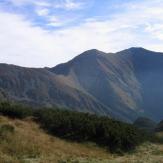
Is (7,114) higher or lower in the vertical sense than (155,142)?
higher

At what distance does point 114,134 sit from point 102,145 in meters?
1.42

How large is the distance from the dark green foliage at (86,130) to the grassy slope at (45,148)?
3.41 ft

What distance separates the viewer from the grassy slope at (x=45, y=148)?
1143 inches

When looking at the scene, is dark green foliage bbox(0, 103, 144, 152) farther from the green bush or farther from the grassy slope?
the green bush

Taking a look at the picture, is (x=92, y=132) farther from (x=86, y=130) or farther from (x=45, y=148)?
(x=45, y=148)

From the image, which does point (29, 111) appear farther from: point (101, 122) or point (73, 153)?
point (73, 153)

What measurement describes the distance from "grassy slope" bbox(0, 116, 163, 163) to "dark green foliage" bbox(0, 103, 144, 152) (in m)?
1.04

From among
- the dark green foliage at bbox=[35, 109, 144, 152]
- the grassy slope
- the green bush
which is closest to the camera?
the grassy slope

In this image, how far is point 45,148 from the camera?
31844mm

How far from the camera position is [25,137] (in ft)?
109

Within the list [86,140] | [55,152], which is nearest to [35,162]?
[55,152]

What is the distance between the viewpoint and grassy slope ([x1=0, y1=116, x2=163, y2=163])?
29.0 metres

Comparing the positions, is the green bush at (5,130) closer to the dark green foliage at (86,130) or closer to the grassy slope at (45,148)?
the grassy slope at (45,148)

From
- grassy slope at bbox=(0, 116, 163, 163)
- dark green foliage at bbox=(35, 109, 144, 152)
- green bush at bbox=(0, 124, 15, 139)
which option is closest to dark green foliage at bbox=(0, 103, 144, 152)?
dark green foliage at bbox=(35, 109, 144, 152)
